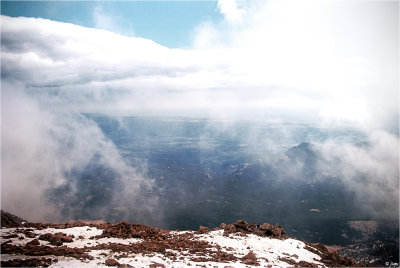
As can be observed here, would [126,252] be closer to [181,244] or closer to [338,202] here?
[181,244]

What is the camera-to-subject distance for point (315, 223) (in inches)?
4451

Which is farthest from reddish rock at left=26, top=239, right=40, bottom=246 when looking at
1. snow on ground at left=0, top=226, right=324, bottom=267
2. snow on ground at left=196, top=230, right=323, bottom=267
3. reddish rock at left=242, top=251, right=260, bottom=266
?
reddish rock at left=242, top=251, right=260, bottom=266

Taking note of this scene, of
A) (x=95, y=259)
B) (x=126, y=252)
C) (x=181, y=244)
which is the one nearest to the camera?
(x=95, y=259)

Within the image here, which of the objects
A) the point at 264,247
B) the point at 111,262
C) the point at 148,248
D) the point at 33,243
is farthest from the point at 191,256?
the point at 33,243

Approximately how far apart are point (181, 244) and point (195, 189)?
16035cm

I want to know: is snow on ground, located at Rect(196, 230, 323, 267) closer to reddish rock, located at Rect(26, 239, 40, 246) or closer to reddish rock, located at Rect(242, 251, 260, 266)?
reddish rock, located at Rect(242, 251, 260, 266)

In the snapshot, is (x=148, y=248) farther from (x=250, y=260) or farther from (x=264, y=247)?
(x=264, y=247)

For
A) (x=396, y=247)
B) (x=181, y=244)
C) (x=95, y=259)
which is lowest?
(x=396, y=247)

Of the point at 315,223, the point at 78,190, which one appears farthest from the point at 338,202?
the point at 78,190

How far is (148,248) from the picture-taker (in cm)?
1275

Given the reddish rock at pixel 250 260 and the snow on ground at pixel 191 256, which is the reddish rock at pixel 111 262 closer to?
the snow on ground at pixel 191 256

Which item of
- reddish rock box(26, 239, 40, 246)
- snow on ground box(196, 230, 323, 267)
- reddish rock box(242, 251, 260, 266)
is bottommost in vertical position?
snow on ground box(196, 230, 323, 267)

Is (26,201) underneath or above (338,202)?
underneath

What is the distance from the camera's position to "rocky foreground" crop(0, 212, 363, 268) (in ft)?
34.3
